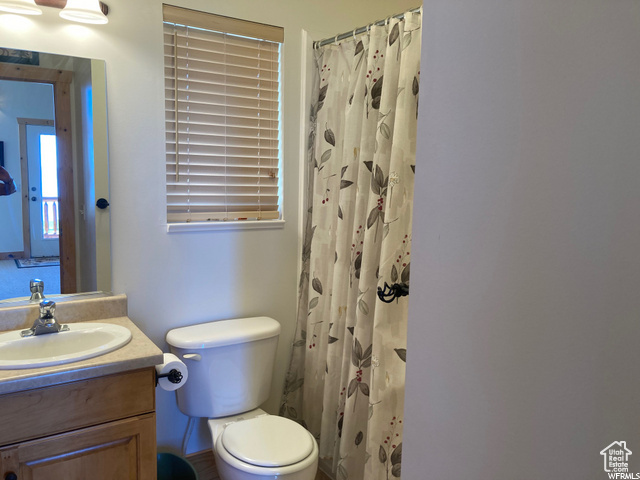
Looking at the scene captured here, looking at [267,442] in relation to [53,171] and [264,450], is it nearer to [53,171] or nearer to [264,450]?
[264,450]

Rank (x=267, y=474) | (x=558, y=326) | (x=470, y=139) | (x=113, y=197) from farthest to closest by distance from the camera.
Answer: (x=113, y=197) → (x=267, y=474) → (x=470, y=139) → (x=558, y=326)

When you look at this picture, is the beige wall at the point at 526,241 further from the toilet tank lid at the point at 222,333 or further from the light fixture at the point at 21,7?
the light fixture at the point at 21,7

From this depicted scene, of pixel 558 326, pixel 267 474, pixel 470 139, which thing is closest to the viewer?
pixel 558 326

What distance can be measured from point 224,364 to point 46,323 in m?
0.73

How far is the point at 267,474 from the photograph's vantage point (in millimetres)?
1681

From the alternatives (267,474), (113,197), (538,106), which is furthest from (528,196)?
(113,197)

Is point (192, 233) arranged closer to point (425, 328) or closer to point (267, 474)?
point (267, 474)

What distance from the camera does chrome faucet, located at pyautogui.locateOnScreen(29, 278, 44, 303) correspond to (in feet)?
5.93

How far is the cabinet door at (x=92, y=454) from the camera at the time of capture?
4.58 ft

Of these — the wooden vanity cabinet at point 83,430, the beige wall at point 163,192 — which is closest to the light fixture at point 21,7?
the beige wall at point 163,192

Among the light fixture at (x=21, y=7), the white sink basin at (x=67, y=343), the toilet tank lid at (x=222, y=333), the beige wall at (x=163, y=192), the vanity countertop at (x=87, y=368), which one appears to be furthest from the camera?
the toilet tank lid at (x=222, y=333)

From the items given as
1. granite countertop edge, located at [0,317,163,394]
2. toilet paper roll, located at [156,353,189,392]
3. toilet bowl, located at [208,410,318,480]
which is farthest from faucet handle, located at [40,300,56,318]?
toilet bowl, located at [208,410,318,480]

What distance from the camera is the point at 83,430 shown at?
147 cm

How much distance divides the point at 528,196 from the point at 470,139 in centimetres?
12
